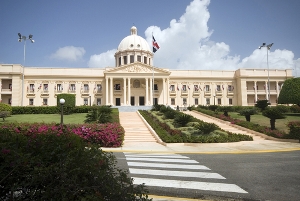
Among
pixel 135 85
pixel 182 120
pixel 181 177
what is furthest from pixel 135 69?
pixel 181 177

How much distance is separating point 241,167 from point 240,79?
5704cm

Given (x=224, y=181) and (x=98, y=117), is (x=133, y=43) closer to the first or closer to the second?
(x=98, y=117)

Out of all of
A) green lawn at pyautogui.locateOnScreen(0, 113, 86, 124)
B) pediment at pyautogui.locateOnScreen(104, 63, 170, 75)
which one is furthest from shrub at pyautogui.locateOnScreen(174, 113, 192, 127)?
pediment at pyautogui.locateOnScreen(104, 63, 170, 75)

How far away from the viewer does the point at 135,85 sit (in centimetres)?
5812

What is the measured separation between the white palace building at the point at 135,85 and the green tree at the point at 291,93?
619 inches

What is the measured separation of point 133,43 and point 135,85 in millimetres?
16879

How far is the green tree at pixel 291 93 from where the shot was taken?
121 feet

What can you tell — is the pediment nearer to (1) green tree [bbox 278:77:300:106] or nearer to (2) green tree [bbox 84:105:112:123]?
(1) green tree [bbox 278:77:300:106]

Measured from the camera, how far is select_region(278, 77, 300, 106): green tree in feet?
121

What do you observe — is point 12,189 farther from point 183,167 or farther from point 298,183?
point 298,183

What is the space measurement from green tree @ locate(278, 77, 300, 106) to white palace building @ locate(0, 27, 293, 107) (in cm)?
1571

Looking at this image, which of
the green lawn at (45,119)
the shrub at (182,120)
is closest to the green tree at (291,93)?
the shrub at (182,120)

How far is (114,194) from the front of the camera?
2.76 metres

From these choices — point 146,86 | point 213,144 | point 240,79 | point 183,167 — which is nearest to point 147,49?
point 146,86
